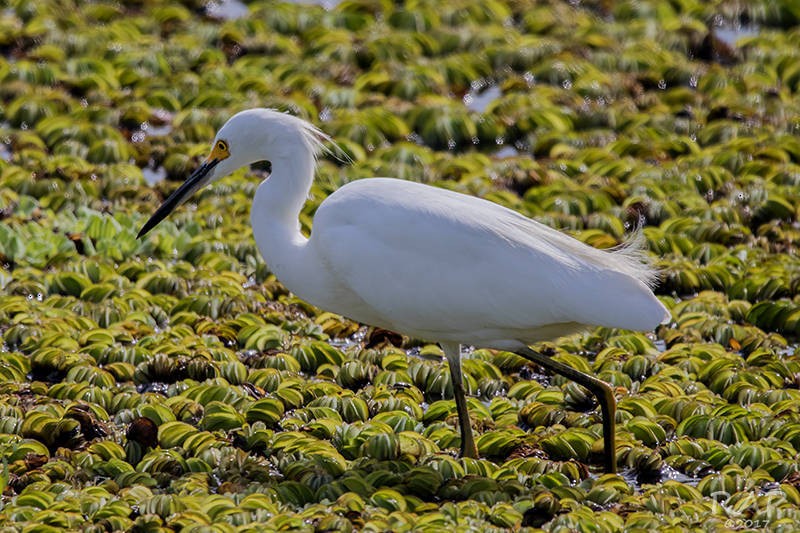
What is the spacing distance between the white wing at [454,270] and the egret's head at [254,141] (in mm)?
346

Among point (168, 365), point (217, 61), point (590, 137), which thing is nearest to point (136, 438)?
point (168, 365)

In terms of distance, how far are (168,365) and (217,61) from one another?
4.56 m

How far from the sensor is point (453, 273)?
5.11 metres

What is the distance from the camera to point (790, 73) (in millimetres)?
9859

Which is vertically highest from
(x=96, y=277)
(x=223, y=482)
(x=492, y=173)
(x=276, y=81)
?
(x=276, y=81)

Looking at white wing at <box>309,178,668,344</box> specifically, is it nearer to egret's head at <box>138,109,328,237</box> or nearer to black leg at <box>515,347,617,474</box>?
black leg at <box>515,347,617,474</box>

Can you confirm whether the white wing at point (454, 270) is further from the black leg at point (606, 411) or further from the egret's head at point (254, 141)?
the egret's head at point (254, 141)

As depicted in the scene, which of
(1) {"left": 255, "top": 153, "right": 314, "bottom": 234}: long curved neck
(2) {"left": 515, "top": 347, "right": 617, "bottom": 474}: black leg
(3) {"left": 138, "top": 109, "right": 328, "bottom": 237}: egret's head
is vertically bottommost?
(2) {"left": 515, "top": 347, "right": 617, "bottom": 474}: black leg

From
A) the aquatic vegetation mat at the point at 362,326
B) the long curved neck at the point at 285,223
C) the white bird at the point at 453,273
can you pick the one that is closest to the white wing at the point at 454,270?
the white bird at the point at 453,273

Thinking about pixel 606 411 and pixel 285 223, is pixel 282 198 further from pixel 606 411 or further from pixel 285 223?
pixel 606 411

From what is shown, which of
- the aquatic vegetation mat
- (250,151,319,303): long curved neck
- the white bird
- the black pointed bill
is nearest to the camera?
A: the aquatic vegetation mat

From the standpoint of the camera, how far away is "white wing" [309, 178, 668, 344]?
5012 millimetres

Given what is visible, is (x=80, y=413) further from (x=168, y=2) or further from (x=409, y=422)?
(x=168, y=2)

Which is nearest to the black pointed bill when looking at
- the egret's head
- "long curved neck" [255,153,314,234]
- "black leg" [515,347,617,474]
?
the egret's head
